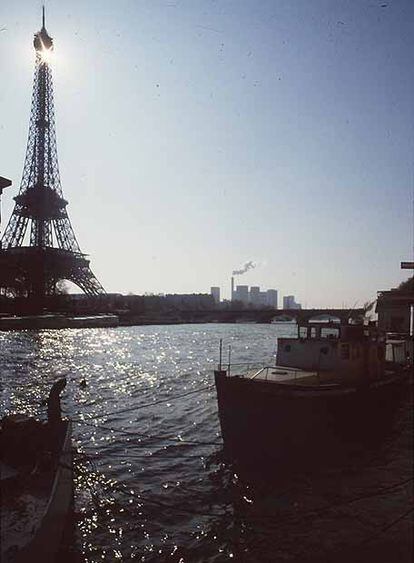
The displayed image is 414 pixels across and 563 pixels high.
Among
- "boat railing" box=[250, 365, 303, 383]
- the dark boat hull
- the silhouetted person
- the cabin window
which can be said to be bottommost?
the dark boat hull

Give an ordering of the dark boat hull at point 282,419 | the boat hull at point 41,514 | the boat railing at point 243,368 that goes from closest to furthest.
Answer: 1. the boat hull at point 41,514
2. the dark boat hull at point 282,419
3. the boat railing at point 243,368

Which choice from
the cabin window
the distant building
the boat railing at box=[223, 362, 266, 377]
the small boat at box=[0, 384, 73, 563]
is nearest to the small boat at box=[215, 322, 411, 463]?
the cabin window

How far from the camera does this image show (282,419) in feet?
57.3

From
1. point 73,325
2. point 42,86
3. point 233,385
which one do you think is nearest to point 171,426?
point 233,385

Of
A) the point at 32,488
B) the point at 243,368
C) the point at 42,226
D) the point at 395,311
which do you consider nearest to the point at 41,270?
the point at 42,226

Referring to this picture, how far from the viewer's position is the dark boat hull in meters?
17.3

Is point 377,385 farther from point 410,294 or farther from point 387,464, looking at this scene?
point 410,294

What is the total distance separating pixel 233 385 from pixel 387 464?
6.59 m

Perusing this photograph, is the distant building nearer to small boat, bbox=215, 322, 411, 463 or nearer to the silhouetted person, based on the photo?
small boat, bbox=215, 322, 411, 463

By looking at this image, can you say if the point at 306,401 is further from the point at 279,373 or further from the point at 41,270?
the point at 41,270

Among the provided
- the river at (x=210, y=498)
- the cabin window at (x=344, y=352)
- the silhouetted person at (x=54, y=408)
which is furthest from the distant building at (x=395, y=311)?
the silhouetted person at (x=54, y=408)

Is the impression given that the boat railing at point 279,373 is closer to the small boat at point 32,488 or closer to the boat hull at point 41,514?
the small boat at point 32,488

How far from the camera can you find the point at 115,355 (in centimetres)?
5369

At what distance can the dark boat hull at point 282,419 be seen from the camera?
1734 cm
